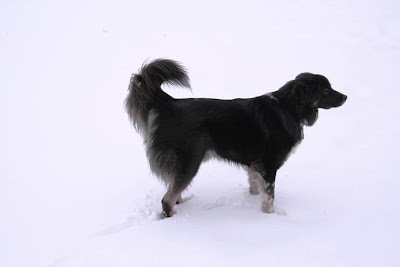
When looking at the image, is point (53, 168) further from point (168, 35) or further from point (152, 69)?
point (168, 35)

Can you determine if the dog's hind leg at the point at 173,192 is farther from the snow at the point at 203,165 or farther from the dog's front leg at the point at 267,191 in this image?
the dog's front leg at the point at 267,191

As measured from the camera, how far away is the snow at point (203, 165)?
3145 millimetres

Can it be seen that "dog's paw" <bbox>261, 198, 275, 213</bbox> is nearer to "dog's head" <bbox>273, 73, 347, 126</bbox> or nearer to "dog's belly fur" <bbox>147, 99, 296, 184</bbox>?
"dog's belly fur" <bbox>147, 99, 296, 184</bbox>

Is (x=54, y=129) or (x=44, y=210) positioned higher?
(x=54, y=129)

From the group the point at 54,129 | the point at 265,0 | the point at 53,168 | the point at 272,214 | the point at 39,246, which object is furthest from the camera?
the point at 265,0

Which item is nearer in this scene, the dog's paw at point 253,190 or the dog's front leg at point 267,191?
the dog's front leg at point 267,191

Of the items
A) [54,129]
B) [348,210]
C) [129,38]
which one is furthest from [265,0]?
[348,210]

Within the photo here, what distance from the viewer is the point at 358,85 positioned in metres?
7.44

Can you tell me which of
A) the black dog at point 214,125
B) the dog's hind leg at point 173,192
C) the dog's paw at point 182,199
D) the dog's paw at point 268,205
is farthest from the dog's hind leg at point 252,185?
the dog's hind leg at point 173,192

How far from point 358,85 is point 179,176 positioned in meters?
5.63

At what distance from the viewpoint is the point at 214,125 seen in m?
3.69

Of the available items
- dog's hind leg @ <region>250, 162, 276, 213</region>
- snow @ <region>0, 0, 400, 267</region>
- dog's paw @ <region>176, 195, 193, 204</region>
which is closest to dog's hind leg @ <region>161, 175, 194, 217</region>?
snow @ <region>0, 0, 400, 267</region>

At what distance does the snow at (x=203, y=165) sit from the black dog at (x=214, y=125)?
0.54 m

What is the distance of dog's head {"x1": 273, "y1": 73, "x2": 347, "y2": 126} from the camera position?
3.91m
